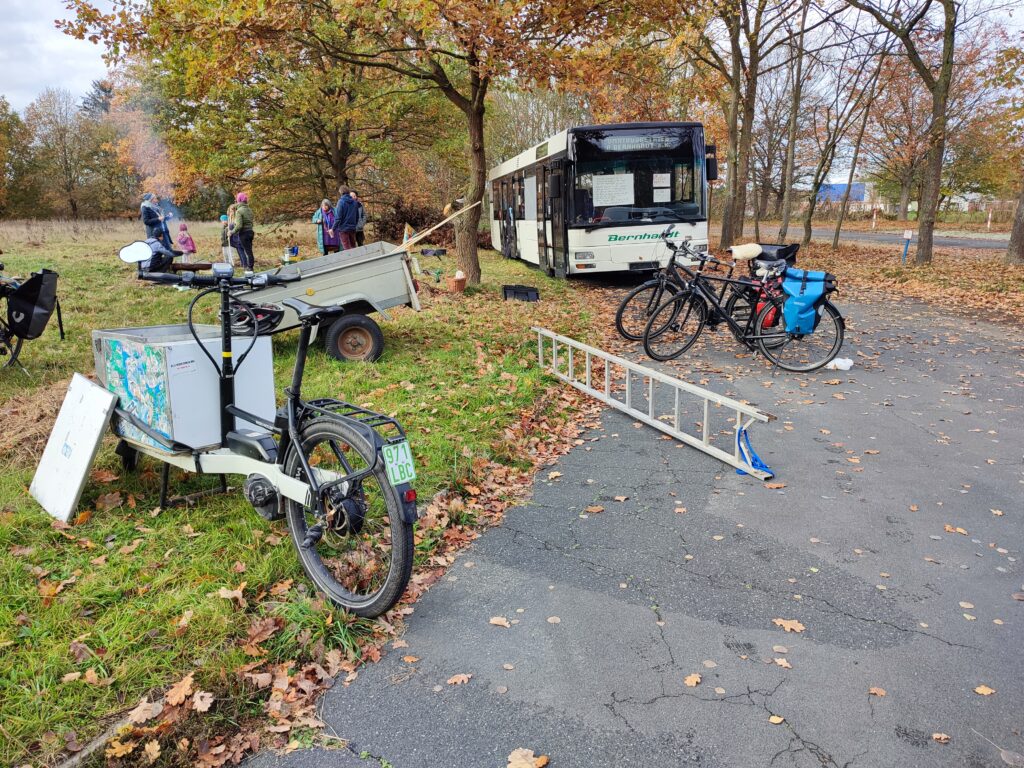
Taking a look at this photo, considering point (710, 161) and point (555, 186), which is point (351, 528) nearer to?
point (555, 186)

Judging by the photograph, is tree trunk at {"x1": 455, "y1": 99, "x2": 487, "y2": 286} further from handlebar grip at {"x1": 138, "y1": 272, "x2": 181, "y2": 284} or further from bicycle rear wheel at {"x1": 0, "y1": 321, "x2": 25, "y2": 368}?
handlebar grip at {"x1": 138, "y1": 272, "x2": 181, "y2": 284}

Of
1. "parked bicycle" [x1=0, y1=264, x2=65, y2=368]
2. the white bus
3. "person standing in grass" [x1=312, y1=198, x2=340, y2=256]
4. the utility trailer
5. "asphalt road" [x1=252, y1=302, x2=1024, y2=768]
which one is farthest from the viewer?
"person standing in grass" [x1=312, y1=198, x2=340, y2=256]

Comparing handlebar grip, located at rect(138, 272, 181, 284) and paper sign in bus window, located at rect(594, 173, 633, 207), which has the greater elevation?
paper sign in bus window, located at rect(594, 173, 633, 207)

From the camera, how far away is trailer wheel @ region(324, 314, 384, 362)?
8148 millimetres

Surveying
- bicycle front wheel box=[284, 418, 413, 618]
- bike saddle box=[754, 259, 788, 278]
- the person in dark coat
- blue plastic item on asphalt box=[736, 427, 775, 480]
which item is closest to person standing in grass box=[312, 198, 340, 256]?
the person in dark coat

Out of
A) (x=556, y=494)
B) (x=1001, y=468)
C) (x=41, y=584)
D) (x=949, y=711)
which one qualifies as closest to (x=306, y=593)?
(x=41, y=584)

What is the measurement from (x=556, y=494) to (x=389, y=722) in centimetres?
243

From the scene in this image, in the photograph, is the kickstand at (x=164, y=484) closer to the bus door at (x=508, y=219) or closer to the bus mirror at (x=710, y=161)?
the bus mirror at (x=710, y=161)

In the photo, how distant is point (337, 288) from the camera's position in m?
7.91

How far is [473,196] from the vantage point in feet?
46.2

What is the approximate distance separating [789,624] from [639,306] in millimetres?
6308

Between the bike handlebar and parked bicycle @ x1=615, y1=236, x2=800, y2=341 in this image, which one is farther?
parked bicycle @ x1=615, y1=236, x2=800, y2=341

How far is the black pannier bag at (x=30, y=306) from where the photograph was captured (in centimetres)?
720

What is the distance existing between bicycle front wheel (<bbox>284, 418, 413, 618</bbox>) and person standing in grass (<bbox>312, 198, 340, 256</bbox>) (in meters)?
12.3
